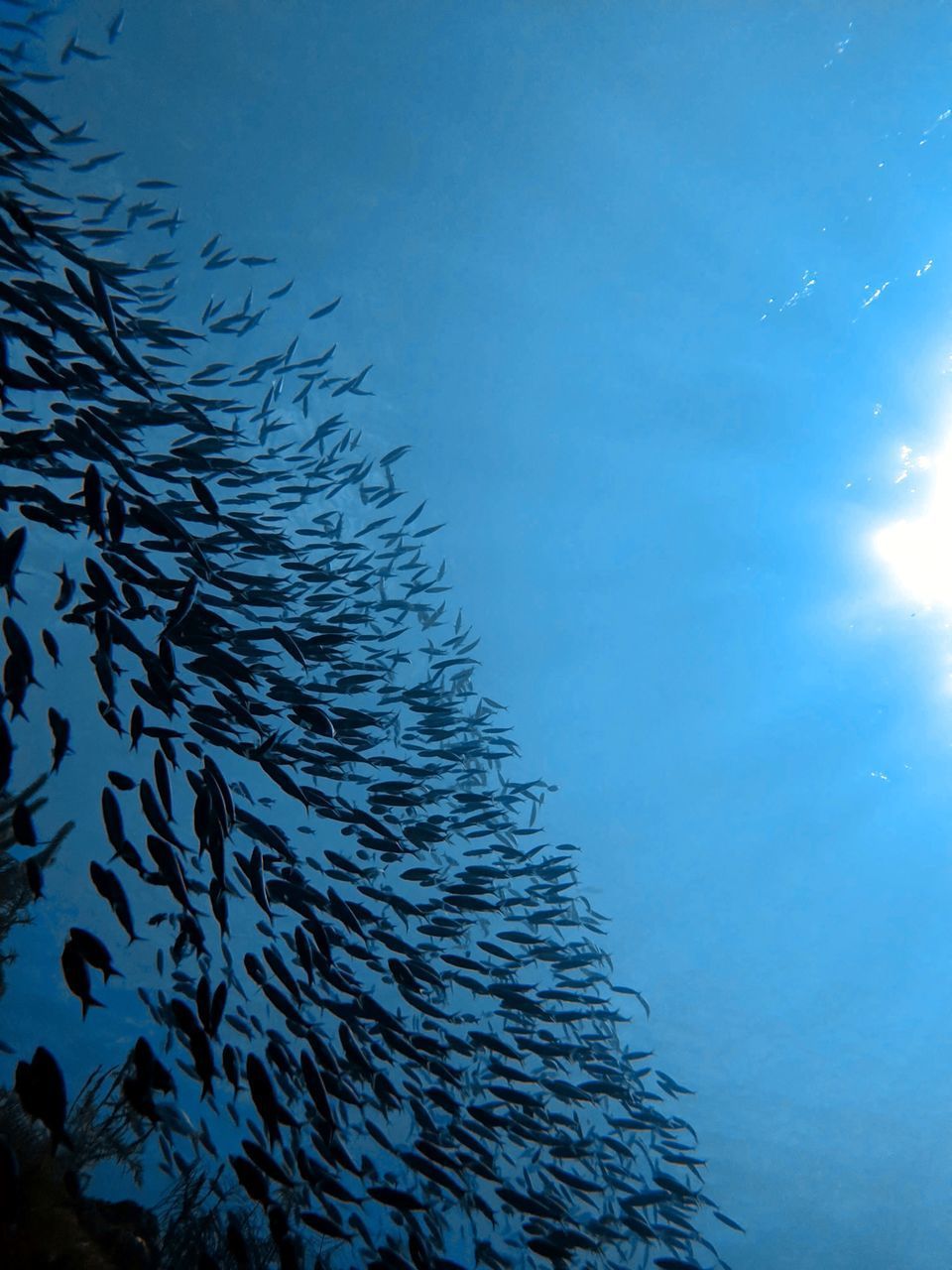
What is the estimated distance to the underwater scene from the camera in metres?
5.95

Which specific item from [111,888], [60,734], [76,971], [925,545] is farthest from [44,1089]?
[925,545]

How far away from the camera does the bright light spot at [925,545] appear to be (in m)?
18.4

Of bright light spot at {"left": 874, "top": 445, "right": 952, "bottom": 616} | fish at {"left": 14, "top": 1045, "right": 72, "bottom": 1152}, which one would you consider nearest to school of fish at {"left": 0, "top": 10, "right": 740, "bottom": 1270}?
fish at {"left": 14, "top": 1045, "right": 72, "bottom": 1152}

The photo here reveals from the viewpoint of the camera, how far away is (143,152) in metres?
15.4

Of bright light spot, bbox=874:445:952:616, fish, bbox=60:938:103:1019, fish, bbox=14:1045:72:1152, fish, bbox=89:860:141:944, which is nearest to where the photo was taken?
fish, bbox=14:1045:72:1152

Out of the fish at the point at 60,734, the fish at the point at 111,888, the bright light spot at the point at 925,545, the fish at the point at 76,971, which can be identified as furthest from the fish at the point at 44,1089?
the bright light spot at the point at 925,545

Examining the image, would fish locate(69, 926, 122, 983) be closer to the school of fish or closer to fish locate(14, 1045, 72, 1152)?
the school of fish

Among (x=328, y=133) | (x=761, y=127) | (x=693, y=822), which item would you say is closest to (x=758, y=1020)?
(x=693, y=822)

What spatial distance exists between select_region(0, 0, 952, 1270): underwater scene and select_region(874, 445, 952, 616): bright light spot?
13cm

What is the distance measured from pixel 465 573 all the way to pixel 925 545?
39.2ft

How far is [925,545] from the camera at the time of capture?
777 inches

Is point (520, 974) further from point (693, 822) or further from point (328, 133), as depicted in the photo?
point (328, 133)

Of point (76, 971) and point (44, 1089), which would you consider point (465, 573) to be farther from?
point (44, 1089)

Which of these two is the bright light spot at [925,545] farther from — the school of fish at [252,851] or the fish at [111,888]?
the fish at [111,888]
